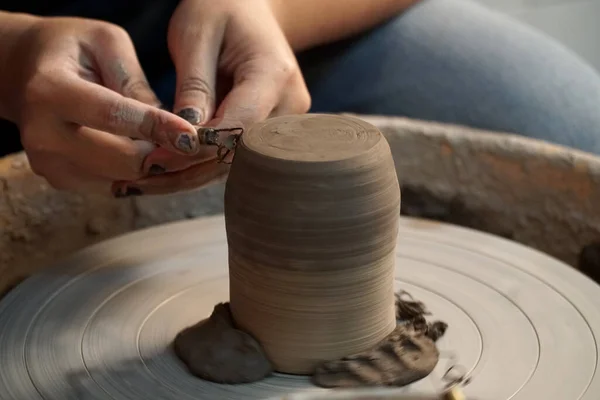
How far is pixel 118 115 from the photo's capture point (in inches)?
37.4

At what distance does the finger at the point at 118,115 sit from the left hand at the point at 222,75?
2.5 inches

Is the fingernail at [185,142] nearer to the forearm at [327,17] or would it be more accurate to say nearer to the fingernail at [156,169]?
the fingernail at [156,169]

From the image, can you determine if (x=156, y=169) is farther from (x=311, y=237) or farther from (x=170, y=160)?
(x=311, y=237)

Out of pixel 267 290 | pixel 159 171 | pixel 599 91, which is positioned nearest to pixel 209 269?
pixel 159 171

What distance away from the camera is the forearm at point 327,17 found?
148 centimetres

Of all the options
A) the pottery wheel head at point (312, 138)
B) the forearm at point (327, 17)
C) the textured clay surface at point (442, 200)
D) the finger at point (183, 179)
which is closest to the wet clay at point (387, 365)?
the pottery wheel head at point (312, 138)

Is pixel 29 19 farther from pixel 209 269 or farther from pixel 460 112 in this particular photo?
pixel 460 112

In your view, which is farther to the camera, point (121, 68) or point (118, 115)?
point (121, 68)

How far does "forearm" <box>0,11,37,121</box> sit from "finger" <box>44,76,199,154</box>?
0.73 feet

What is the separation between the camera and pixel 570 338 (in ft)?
3.14

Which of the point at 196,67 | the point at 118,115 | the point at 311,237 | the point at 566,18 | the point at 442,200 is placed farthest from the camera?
the point at 566,18

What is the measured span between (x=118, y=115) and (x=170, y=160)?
0.10 metres

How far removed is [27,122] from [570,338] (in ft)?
2.34

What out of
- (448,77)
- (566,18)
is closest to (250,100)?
(448,77)
